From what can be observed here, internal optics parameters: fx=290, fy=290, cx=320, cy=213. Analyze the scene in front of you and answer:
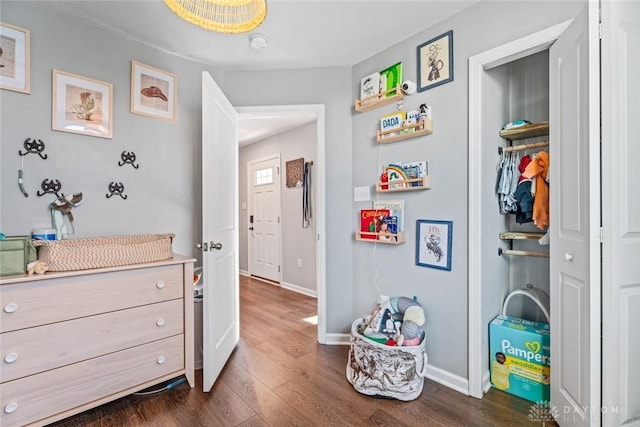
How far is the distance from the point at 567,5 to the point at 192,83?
2452 millimetres

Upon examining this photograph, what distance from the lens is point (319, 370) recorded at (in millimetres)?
2068

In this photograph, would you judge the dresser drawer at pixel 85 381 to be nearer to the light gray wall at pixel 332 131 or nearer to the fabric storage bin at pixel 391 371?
the fabric storage bin at pixel 391 371

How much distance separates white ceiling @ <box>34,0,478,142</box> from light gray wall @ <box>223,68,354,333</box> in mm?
94

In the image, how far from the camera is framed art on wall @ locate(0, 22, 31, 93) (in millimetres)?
1609

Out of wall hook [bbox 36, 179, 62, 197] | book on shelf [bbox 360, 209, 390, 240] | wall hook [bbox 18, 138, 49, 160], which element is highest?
wall hook [bbox 18, 138, 49, 160]

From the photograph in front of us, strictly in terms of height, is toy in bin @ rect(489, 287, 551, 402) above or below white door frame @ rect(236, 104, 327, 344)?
below

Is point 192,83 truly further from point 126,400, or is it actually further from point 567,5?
point 567,5

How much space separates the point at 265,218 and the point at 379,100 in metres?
3.21

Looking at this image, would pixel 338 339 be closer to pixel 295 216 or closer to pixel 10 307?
pixel 10 307

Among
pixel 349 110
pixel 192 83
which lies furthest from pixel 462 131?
pixel 192 83

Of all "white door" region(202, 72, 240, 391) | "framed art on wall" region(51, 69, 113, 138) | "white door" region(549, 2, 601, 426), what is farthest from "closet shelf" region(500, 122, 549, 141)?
"framed art on wall" region(51, 69, 113, 138)

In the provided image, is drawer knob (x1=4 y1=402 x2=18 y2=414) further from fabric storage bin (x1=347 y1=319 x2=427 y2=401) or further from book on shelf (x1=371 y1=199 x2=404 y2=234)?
book on shelf (x1=371 y1=199 x2=404 y2=234)

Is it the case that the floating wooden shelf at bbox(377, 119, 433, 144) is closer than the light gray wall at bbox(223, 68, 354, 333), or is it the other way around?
the floating wooden shelf at bbox(377, 119, 433, 144)

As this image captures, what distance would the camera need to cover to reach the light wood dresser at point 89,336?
1326mm
